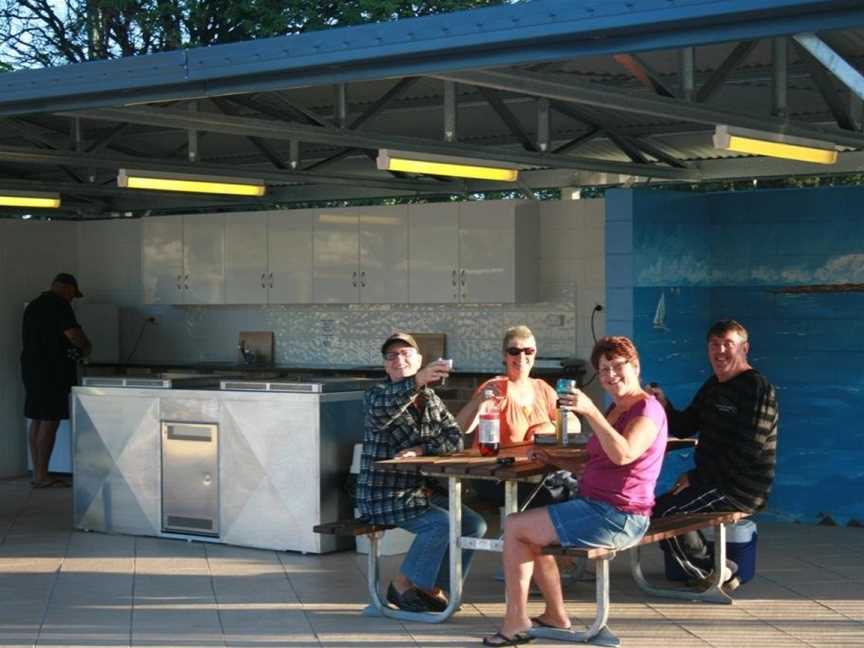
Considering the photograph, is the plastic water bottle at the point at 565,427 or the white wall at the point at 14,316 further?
the white wall at the point at 14,316

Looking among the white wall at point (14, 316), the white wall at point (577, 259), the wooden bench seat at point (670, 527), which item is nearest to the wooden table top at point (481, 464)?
the wooden bench seat at point (670, 527)

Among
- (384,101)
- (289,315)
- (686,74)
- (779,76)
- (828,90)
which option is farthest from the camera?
(289,315)

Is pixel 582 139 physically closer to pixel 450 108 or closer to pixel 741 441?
pixel 450 108

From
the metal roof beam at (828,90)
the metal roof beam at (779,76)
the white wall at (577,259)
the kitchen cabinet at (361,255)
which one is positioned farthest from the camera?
the kitchen cabinet at (361,255)

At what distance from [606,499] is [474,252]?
5.32 meters

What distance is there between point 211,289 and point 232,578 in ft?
17.7

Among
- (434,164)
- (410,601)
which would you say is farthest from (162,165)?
(410,601)

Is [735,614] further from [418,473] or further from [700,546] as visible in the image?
[418,473]

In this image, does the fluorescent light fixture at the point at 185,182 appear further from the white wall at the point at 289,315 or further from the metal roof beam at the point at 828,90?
the metal roof beam at the point at 828,90

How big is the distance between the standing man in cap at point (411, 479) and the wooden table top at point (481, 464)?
0.48 ft

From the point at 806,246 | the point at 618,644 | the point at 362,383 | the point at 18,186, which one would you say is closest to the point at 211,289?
the point at 18,186

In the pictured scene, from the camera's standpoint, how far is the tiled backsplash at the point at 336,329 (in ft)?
39.0

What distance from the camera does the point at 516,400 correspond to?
795 cm

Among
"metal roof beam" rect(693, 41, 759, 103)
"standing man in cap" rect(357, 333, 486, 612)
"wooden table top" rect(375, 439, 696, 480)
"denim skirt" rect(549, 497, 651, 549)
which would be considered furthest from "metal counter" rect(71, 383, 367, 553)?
"metal roof beam" rect(693, 41, 759, 103)
